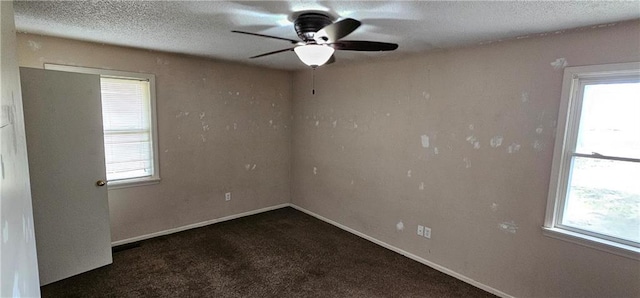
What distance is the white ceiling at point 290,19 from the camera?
177 cm

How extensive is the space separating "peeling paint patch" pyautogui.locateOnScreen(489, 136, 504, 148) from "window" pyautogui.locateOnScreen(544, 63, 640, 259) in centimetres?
39

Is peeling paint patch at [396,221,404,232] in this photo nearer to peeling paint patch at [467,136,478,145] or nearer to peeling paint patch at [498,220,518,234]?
peeling paint patch at [498,220,518,234]

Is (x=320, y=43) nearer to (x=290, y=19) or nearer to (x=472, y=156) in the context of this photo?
(x=290, y=19)

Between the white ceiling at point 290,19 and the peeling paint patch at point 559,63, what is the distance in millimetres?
232

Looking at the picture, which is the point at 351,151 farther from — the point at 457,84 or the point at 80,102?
the point at 80,102

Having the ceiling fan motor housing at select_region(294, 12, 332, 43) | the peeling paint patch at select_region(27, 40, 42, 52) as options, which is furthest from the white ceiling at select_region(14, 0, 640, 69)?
the peeling paint patch at select_region(27, 40, 42, 52)

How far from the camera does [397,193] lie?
3.40 m

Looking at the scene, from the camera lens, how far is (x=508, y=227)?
2.56 m

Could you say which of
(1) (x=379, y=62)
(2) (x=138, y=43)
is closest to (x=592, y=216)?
(1) (x=379, y=62)

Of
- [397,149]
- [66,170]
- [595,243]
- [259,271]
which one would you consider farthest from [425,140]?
[66,170]

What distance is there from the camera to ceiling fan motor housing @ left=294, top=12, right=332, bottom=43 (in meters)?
1.92

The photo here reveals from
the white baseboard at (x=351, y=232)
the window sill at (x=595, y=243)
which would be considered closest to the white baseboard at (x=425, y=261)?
the white baseboard at (x=351, y=232)

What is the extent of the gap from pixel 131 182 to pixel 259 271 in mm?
1798

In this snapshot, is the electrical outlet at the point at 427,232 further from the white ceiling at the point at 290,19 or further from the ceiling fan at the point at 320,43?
the ceiling fan at the point at 320,43
